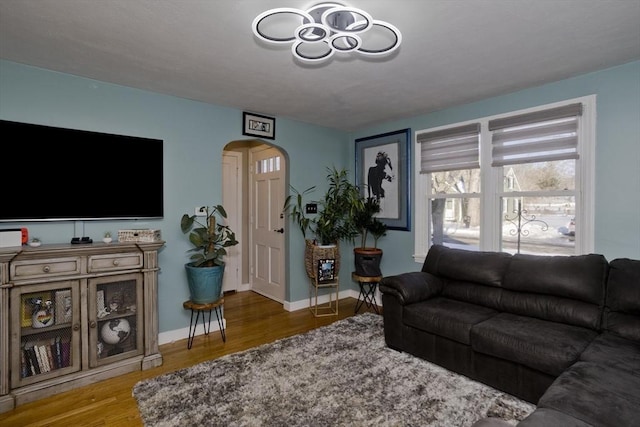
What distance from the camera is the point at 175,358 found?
288cm

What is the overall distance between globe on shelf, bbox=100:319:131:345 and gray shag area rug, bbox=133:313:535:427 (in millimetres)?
453

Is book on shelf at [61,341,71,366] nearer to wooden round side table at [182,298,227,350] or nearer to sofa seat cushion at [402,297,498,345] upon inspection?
wooden round side table at [182,298,227,350]

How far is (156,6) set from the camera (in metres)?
1.77

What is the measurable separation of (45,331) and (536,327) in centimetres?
361

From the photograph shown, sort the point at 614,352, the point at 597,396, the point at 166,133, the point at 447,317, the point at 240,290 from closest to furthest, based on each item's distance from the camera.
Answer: the point at 597,396 < the point at 614,352 < the point at 447,317 < the point at 166,133 < the point at 240,290

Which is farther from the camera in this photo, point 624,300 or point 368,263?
point 368,263

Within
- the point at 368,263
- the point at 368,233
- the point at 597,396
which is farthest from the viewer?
the point at 368,233

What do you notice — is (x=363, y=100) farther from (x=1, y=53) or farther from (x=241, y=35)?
→ (x=1, y=53)

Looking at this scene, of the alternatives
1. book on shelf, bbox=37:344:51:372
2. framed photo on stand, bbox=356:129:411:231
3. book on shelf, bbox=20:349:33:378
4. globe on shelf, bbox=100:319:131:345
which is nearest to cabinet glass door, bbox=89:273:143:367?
globe on shelf, bbox=100:319:131:345

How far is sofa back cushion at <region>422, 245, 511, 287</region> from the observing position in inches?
113

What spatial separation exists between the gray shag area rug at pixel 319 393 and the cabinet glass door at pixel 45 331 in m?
0.62

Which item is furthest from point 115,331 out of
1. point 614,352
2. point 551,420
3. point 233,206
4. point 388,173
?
point 614,352

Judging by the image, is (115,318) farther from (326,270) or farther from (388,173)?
(388,173)

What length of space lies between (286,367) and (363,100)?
8.74 ft
